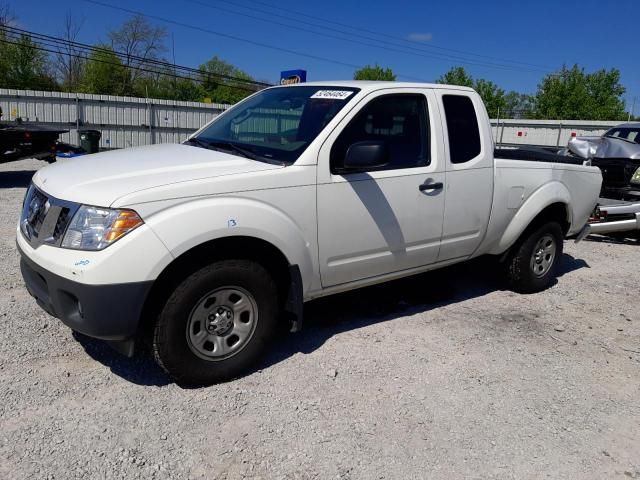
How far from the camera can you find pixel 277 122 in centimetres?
424

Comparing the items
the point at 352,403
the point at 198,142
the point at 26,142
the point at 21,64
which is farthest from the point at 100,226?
the point at 21,64

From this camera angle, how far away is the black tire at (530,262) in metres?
5.43

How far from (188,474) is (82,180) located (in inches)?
68.5

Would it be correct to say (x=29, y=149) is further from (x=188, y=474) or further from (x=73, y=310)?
(x=188, y=474)

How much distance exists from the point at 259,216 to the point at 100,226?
0.90 m

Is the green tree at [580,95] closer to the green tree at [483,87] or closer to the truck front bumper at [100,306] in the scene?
the green tree at [483,87]

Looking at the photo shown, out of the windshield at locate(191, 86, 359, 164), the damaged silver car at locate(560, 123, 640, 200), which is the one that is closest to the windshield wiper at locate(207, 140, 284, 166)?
the windshield at locate(191, 86, 359, 164)

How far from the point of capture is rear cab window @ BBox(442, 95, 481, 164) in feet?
14.9

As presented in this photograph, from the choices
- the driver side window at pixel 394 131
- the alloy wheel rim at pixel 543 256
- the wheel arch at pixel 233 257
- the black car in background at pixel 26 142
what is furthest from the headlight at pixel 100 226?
the black car in background at pixel 26 142

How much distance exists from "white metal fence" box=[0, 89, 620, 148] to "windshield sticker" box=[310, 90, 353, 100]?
18353mm

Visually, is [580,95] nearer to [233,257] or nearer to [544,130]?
[544,130]

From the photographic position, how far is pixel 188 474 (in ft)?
8.95

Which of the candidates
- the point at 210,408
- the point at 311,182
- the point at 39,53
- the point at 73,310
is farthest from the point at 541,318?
the point at 39,53

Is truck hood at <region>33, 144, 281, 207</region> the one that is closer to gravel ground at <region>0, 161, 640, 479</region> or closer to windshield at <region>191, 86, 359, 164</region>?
windshield at <region>191, 86, 359, 164</region>
